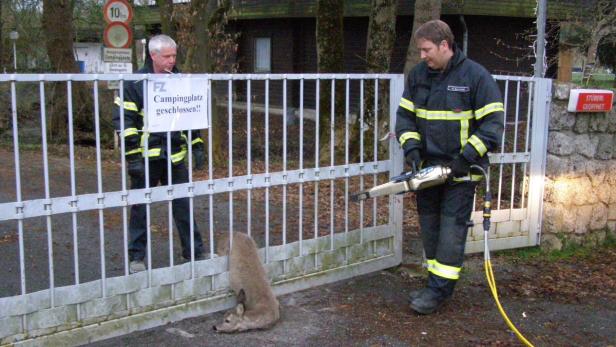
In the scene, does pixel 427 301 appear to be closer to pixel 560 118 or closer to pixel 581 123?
pixel 560 118

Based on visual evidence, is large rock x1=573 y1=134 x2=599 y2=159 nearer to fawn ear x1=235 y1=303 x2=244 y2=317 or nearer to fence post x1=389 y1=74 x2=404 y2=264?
fence post x1=389 y1=74 x2=404 y2=264

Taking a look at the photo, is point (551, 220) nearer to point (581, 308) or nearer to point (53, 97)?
point (581, 308)

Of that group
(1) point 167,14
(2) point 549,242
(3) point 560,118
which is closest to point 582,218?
(2) point 549,242

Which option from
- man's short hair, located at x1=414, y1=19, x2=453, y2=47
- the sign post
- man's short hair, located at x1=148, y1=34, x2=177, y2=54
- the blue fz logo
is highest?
the sign post

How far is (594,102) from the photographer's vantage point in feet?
20.5

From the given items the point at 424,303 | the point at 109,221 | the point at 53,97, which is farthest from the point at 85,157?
the point at 424,303

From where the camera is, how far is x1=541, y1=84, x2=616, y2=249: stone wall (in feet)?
20.6

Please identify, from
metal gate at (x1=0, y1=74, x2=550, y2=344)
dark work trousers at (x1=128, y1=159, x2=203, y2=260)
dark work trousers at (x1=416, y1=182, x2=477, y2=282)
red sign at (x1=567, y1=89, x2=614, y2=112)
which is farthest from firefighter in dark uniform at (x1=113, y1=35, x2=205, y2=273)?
red sign at (x1=567, y1=89, x2=614, y2=112)

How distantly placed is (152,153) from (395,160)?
211 centimetres

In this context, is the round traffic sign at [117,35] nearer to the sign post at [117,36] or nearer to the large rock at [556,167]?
the sign post at [117,36]

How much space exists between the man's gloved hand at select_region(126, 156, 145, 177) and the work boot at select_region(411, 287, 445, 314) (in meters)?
2.14

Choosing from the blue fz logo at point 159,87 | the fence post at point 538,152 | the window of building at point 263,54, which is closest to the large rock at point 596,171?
the fence post at point 538,152

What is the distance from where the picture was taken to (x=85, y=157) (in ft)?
41.1

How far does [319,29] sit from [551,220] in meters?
6.58
